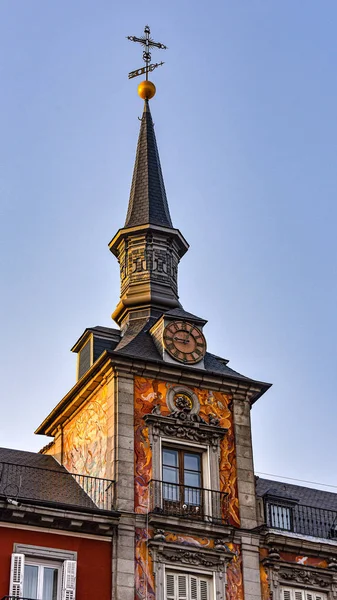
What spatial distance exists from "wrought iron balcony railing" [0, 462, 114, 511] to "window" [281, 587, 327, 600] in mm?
6422

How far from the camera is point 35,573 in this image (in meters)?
35.9

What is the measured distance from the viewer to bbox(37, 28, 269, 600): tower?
124ft

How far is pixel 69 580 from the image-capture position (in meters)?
35.6

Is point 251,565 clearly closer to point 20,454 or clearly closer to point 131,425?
point 131,425

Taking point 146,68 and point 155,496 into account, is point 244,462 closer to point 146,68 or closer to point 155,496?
point 155,496

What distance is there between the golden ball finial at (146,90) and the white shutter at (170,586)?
24039 millimetres

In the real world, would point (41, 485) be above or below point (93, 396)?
below

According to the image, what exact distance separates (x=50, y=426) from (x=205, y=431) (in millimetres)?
7169

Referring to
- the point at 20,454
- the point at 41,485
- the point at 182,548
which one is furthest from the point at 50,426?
the point at 182,548

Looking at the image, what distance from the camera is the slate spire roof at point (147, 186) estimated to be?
49.0 m

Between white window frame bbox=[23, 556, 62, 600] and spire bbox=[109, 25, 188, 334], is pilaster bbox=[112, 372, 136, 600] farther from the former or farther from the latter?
spire bbox=[109, 25, 188, 334]

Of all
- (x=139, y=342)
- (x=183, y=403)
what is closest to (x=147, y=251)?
(x=139, y=342)

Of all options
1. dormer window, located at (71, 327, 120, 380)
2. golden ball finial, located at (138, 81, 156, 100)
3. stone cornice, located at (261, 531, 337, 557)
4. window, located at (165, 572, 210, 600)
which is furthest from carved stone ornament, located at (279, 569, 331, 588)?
golden ball finial, located at (138, 81, 156, 100)

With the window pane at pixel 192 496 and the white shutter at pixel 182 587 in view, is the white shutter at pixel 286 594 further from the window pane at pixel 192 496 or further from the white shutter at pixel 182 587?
the window pane at pixel 192 496
